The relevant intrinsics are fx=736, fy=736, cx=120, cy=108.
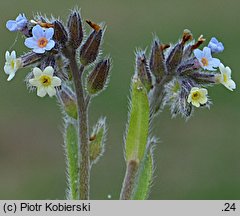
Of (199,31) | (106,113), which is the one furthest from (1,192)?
(199,31)

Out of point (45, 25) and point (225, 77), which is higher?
point (45, 25)

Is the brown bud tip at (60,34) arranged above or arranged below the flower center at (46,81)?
above

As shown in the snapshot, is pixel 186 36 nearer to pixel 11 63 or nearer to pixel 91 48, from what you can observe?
pixel 91 48

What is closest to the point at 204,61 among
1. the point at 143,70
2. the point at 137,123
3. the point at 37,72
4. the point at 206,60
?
the point at 206,60

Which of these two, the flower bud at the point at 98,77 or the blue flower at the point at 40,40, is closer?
the blue flower at the point at 40,40

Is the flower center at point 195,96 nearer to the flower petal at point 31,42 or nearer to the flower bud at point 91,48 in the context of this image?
the flower bud at point 91,48

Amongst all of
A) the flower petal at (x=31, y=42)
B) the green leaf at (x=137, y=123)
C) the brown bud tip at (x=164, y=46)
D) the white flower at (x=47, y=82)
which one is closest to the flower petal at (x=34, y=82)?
the white flower at (x=47, y=82)

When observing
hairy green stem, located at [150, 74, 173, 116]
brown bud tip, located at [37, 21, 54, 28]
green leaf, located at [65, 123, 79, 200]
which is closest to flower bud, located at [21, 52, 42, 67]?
brown bud tip, located at [37, 21, 54, 28]

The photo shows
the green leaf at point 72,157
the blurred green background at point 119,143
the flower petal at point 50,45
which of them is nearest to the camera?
the flower petal at point 50,45
